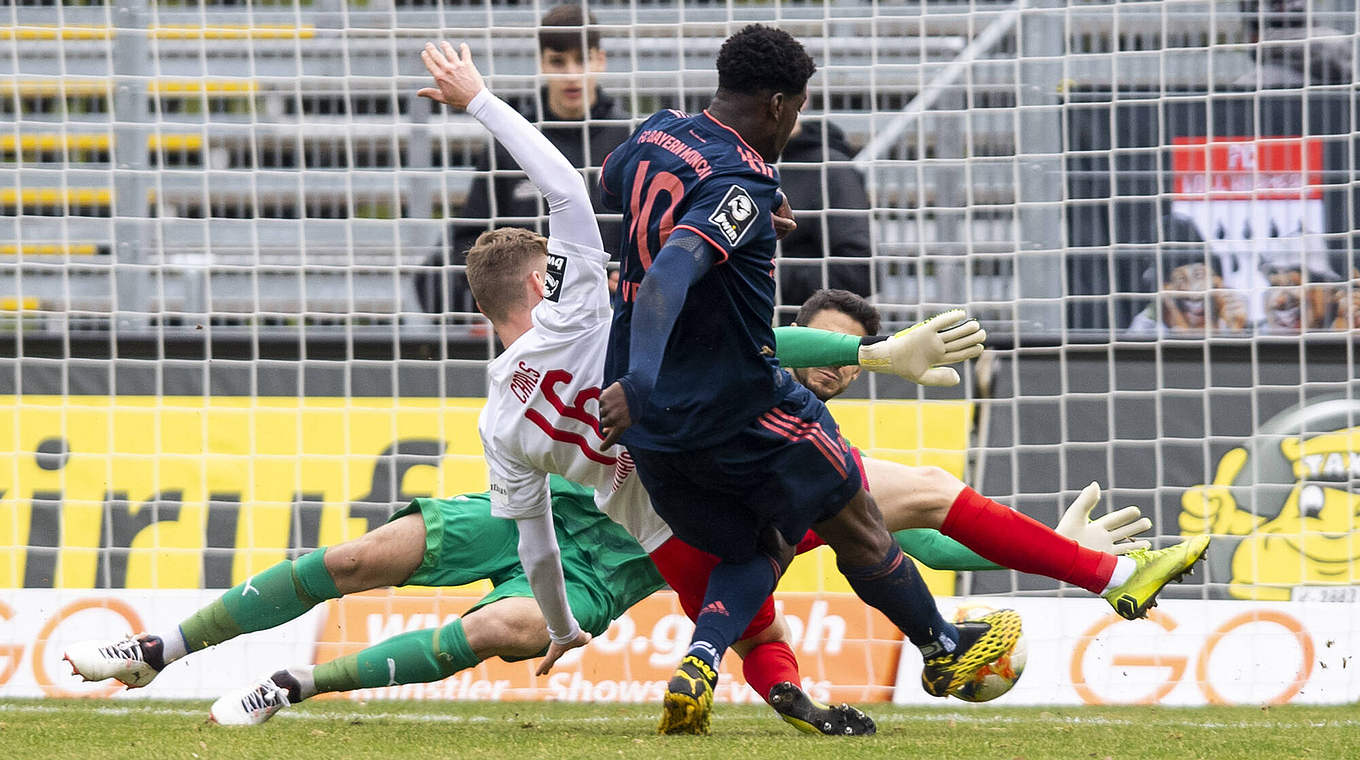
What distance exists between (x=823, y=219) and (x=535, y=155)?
8.03 feet

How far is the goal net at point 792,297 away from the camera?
562 cm

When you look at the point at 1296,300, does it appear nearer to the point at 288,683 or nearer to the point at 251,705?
the point at 288,683

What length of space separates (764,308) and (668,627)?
2.32 metres

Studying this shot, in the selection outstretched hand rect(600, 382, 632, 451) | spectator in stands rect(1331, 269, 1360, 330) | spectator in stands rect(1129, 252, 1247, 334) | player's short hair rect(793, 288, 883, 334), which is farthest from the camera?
spectator in stands rect(1129, 252, 1247, 334)

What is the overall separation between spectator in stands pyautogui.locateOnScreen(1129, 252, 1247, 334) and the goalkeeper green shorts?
2.49 metres

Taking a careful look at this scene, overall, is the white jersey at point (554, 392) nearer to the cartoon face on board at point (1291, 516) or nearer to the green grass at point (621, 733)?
the green grass at point (621, 733)

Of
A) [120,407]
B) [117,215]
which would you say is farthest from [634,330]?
[117,215]

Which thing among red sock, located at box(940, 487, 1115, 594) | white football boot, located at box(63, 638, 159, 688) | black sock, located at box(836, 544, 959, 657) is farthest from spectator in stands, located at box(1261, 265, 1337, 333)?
white football boot, located at box(63, 638, 159, 688)

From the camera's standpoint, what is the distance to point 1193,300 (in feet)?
19.7

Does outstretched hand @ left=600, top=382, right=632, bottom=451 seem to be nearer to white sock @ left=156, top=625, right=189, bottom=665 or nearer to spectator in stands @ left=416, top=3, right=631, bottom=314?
white sock @ left=156, top=625, right=189, bottom=665

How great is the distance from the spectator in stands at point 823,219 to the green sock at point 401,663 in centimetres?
244

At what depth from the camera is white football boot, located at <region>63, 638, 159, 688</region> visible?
421 centimetres

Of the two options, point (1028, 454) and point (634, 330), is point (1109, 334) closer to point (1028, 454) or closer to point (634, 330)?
point (1028, 454)

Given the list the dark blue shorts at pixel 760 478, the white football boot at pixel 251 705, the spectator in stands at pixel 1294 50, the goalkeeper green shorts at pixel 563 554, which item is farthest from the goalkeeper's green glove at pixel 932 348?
the spectator in stands at pixel 1294 50
